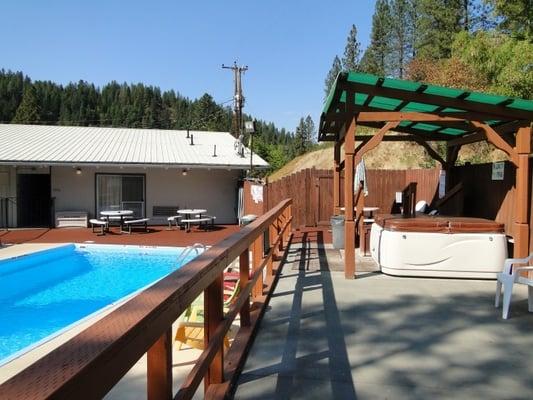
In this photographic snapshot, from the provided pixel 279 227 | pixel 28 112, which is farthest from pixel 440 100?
pixel 28 112

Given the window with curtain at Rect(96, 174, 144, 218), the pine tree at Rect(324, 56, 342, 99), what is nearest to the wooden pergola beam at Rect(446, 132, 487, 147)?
the window with curtain at Rect(96, 174, 144, 218)

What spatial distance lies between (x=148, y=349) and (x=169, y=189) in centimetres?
1508

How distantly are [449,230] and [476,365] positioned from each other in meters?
3.06

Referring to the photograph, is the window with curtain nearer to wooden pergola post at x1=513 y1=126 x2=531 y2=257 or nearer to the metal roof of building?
the metal roof of building

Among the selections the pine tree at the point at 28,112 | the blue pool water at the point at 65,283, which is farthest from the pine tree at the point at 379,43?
the pine tree at the point at 28,112

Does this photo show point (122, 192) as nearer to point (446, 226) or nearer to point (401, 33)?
point (446, 226)

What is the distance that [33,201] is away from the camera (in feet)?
53.5

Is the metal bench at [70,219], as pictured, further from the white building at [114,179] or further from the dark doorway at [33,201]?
the dark doorway at [33,201]

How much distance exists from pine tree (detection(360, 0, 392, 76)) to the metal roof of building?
1856cm

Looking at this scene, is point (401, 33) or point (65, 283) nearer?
point (65, 283)

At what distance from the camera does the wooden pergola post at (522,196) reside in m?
5.68

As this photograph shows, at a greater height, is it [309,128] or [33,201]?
[309,128]

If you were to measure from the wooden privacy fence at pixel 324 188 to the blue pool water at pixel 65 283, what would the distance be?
3.00 m

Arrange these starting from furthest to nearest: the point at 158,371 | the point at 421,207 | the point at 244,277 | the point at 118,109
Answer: the point at 118,109, the point at 421,207, the point at 244,277, the point at 158,371
